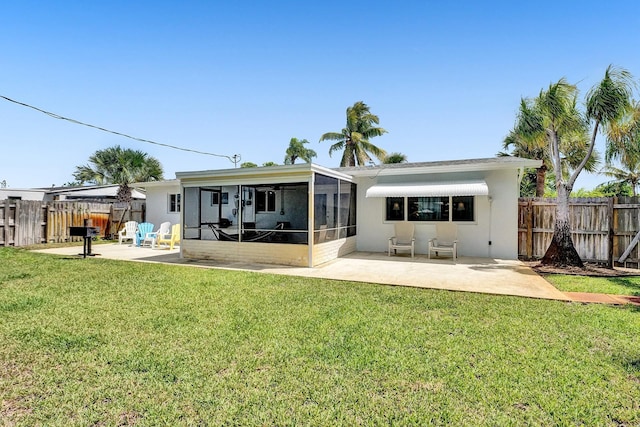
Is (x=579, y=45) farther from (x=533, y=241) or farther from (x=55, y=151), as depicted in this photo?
(x=55, y=151)

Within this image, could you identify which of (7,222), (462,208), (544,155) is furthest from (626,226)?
(7,222)

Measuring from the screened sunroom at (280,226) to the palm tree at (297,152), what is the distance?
27.9 m

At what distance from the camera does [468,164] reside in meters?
12.9

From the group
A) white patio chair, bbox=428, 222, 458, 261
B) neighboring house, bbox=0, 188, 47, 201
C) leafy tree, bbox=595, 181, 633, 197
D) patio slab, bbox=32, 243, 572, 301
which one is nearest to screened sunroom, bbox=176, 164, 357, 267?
patio slab, bbox=32, 243, 572, 301

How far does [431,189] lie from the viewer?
13.2 meters

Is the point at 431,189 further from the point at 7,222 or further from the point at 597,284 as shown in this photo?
the point at 7,222

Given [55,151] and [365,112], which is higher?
[365,112]

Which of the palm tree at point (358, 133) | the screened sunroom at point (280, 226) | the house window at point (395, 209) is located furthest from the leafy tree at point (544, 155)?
the palm tree at point (358, 133)

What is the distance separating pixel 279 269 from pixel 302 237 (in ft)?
4.95

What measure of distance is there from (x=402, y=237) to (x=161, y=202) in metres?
15.6

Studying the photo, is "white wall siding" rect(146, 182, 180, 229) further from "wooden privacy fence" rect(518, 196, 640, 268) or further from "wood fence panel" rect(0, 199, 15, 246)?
"wooden privacy fence" rect(518, 196, 640, 268)

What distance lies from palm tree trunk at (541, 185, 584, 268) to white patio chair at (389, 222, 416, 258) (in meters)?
4.92

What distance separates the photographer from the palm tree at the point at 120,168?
92.2 ft

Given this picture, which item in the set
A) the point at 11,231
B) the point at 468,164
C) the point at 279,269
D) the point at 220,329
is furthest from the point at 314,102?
the point at 220,329
